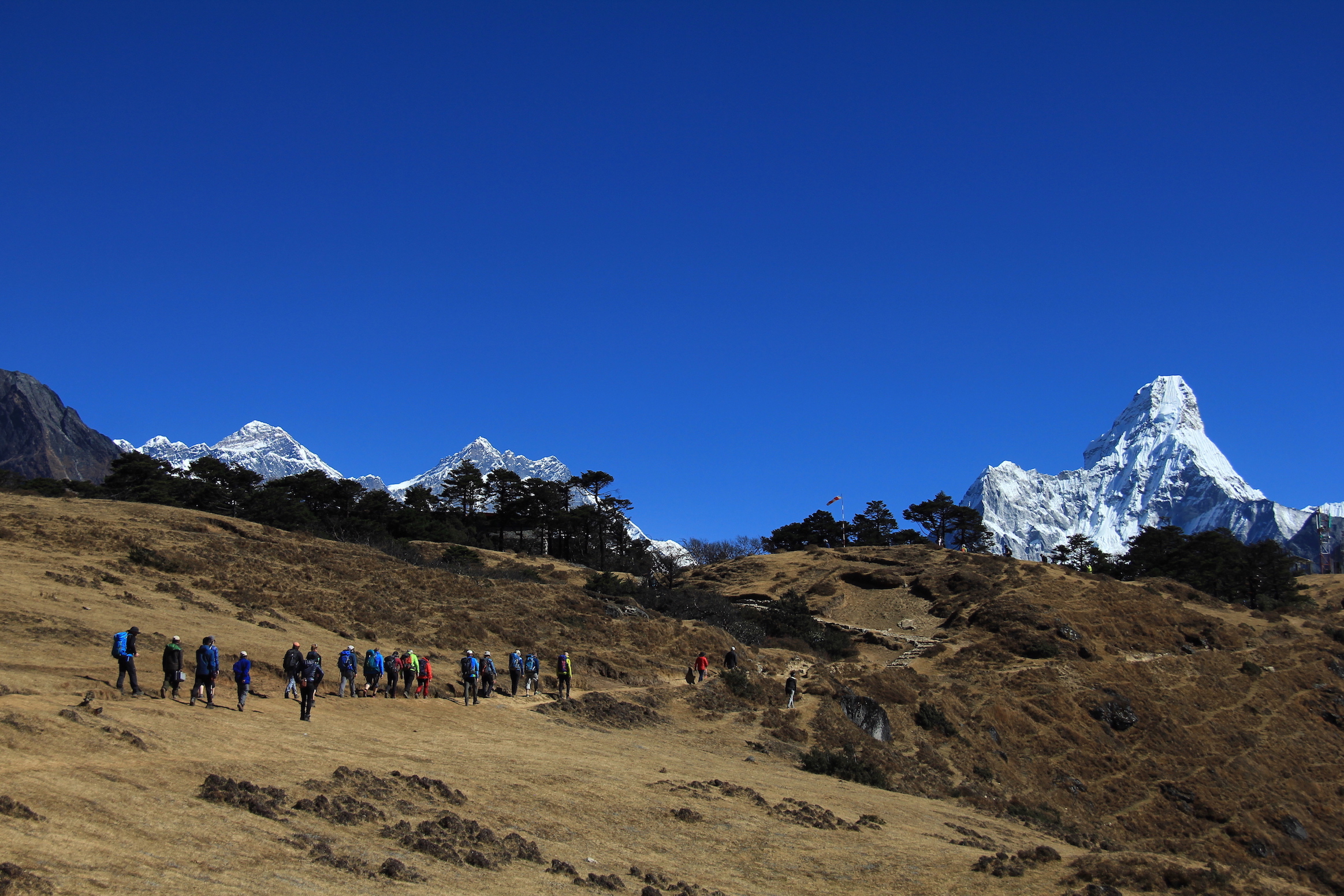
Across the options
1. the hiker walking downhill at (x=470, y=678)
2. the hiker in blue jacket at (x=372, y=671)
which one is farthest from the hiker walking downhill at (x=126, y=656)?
the hiker walking downhill at (x=470, y=678)

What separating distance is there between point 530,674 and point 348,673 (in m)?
7.85

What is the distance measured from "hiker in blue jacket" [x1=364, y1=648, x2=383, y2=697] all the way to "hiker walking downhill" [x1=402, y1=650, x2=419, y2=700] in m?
0.90

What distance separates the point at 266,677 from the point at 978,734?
29.9 m

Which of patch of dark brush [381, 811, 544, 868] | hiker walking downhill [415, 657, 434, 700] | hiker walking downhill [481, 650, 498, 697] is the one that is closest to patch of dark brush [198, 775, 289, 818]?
patch of dark brush [381, 811, 544, 868]

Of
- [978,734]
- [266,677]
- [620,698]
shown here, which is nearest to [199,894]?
[266,677]

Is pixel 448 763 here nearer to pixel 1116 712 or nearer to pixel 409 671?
pixel 409 671

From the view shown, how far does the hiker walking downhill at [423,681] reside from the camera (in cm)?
2831

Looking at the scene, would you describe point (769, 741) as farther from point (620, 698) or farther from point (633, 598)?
point (633, 598)

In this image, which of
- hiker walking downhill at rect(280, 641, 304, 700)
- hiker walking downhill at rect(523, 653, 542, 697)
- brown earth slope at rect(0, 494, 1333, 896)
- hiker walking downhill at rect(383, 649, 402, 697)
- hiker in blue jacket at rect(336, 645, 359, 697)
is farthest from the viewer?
hiker walking downhill at rect(523, 653, 542, 697)

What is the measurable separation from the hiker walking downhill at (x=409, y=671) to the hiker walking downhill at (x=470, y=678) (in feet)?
4.80

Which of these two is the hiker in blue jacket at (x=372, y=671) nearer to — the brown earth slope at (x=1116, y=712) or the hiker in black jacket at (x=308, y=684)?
the hiker in black jacket at (x=308, y=684)

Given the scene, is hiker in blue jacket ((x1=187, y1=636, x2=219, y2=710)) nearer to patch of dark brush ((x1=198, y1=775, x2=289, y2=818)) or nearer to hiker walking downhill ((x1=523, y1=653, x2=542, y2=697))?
patch of dark brush ((x1=198, y1=775, x2=289, y2=818))

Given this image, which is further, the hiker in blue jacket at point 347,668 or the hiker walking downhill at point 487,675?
the hiker walking downhill at point 487,675

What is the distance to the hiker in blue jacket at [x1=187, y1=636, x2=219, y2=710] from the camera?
20.8 metres
